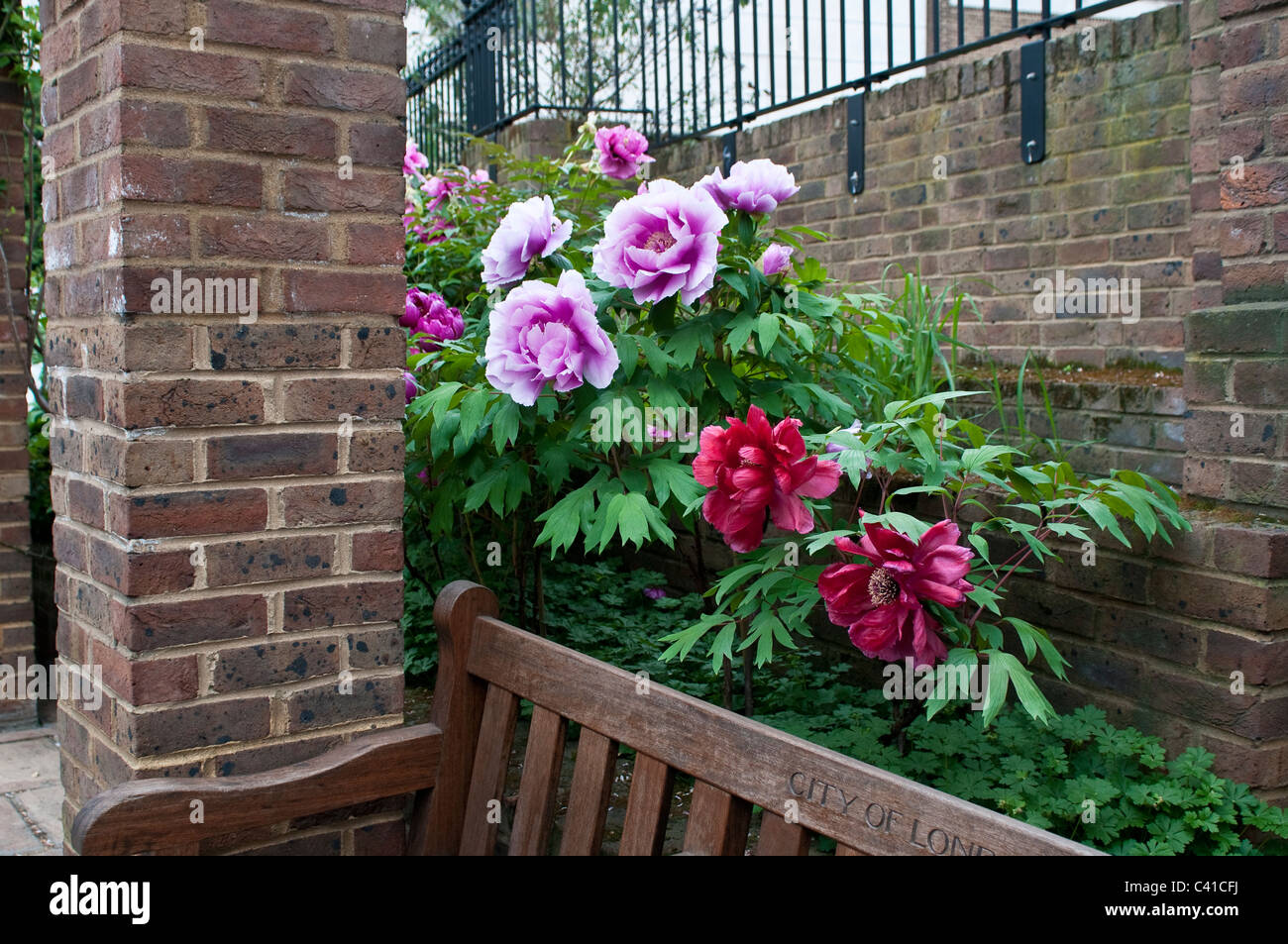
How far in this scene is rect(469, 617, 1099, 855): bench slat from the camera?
1.23m

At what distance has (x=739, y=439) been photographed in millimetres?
1938

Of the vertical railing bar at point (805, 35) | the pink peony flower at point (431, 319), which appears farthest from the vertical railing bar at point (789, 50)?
the pink peony flower at point (431, 319)

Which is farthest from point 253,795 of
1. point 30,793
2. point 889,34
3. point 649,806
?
point 889,34

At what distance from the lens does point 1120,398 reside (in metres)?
3.79

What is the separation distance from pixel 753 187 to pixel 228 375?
111 cm

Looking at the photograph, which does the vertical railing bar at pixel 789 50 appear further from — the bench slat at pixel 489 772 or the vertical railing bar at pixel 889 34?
the bench slat at pixel 489 772

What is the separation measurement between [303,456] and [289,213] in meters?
0.40

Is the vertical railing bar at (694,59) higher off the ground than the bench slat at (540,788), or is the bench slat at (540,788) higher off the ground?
the vertical railing bar at (694,59)

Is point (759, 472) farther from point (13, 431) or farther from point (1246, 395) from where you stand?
point (13, 431)

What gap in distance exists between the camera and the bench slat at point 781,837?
1.42 m

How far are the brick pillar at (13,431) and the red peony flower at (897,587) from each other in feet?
10.5
